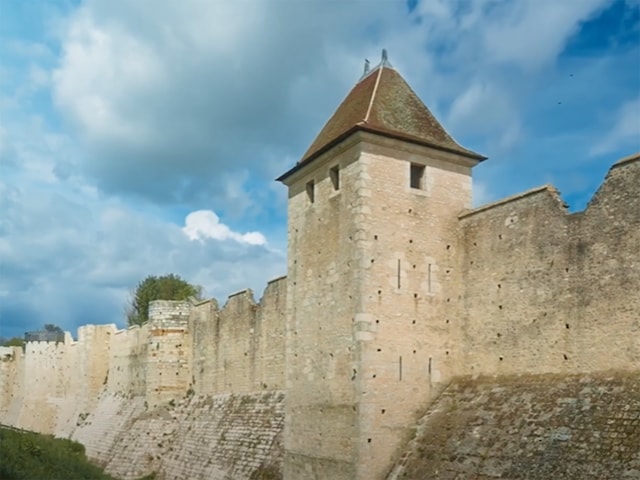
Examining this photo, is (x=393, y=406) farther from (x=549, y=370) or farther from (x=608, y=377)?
(x=608, y=377)

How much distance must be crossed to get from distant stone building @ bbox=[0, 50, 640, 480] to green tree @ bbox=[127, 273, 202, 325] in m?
26.4

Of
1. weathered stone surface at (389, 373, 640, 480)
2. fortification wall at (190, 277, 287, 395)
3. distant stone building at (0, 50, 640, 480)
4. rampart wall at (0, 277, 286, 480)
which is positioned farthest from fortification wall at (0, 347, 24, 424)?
weathered stone surface at (389, 373, 640, 480)

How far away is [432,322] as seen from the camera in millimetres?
15016

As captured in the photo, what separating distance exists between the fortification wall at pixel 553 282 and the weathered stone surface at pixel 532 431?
39 cm

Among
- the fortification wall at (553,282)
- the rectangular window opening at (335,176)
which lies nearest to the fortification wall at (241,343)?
the rectangular window opening at (335,176)

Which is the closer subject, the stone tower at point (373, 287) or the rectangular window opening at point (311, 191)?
the stone tower at point (373, 287)

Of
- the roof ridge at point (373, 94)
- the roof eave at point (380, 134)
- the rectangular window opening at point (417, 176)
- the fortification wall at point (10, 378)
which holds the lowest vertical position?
the fortification wall at point (10, 378)

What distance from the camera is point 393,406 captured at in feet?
46.8

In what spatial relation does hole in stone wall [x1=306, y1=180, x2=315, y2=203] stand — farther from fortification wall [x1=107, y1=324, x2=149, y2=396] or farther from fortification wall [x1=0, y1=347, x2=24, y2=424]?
fortification wall [x1=0, y1=347, x2=24, y2=424]

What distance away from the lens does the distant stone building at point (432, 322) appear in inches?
459

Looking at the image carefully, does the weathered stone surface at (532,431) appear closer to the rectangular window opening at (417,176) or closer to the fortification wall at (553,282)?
the fortification wall at (553,282)

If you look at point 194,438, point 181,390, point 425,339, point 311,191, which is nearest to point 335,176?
point 311,191

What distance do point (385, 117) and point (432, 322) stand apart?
4477 mm

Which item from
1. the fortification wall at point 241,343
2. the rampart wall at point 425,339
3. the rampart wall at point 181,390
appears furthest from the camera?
the fortification wall at point 241,343
